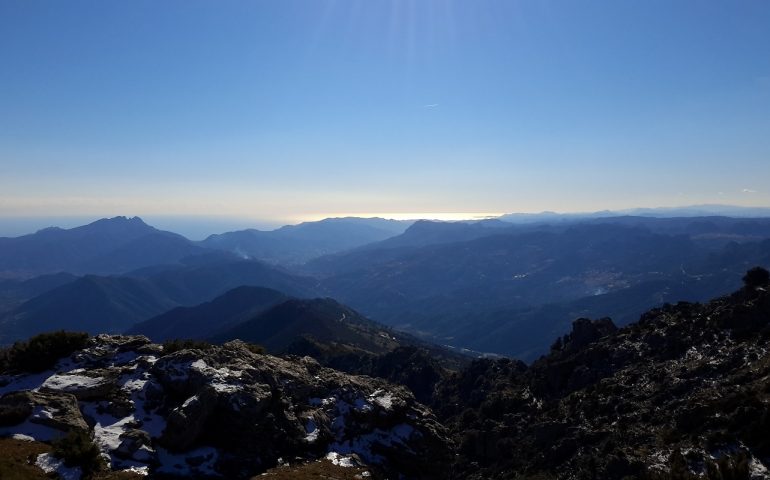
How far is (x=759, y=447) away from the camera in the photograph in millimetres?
28609

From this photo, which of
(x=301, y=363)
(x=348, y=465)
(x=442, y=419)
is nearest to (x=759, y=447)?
(x=348, y=465)

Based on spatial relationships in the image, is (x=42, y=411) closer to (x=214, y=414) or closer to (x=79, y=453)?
(x=79, y=453)

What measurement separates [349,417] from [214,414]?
1176 centimetres

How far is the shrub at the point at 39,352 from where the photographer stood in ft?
119

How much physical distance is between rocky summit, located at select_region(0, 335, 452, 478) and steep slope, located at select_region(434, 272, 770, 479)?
40.3 feet

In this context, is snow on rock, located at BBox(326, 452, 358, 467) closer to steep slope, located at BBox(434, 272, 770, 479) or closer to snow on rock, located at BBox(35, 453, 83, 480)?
snow on rock, located at BBox(35, 453, 83, 480)

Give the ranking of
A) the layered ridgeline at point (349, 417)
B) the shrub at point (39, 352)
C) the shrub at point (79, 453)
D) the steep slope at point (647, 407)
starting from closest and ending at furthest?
the shrub at point (79, 453) < the layered ridgeline at point (349, 417) < the steep slope at point (647, 407) < the shrub at point (39, 352)

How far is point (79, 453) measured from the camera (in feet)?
83.6

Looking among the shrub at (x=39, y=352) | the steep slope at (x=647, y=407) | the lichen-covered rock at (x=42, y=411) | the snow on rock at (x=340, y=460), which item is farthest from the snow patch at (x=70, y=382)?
the steep slope at (x=647, y=407)

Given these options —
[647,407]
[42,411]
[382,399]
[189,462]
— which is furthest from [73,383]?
[647,407]

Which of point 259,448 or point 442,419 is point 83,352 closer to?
point 259,448

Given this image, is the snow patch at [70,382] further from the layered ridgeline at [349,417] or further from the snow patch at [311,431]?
the snow patch at [311,431]

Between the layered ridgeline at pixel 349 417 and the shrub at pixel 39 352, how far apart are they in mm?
127

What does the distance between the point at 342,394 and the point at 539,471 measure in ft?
63.4
